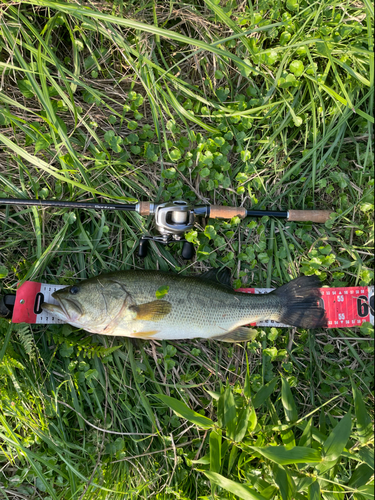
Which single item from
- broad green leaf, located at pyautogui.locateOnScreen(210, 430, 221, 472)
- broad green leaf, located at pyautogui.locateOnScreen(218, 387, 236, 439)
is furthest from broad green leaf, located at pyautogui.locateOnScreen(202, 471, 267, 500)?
broad green leaf, located at pyautogui.locateOnScreen(218, 387, 236, 439)

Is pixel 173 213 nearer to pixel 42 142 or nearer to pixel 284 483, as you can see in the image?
pixel 42 142

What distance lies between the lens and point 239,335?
114 inches

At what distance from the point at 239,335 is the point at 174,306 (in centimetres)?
62

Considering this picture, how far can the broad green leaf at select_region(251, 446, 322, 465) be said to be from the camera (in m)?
2.17

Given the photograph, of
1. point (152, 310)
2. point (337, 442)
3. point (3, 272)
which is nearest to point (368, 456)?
point (337, 442)

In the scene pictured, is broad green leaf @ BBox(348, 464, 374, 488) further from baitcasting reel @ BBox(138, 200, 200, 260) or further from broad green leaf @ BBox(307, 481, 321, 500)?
baitcasting reel @ BBox(138, 200, 200, 260)

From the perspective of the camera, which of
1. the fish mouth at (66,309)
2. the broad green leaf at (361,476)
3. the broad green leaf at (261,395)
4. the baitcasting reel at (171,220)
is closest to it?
the broad green leaf at (361,476)

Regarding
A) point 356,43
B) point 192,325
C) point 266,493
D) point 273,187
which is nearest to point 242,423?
point 266,493

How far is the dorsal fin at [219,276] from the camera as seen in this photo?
9.74 feet

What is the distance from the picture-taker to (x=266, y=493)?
2311 mm

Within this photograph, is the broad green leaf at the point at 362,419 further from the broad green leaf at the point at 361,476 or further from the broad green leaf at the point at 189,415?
the broad green leaf at the point at 189,415

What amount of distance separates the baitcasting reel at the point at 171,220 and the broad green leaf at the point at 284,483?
1.81 meters

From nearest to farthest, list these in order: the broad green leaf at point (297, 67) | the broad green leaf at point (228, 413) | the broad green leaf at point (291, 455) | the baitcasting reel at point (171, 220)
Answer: the broad green leaf at point (291, 455), the broad green leaf at point (228, 413), the baitcasting reel at point (171, 220), the broad green leaf at point (297, 67)

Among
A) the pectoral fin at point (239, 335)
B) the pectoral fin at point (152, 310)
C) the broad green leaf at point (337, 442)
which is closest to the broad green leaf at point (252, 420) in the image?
the broad green leaf at point (337, 442)
